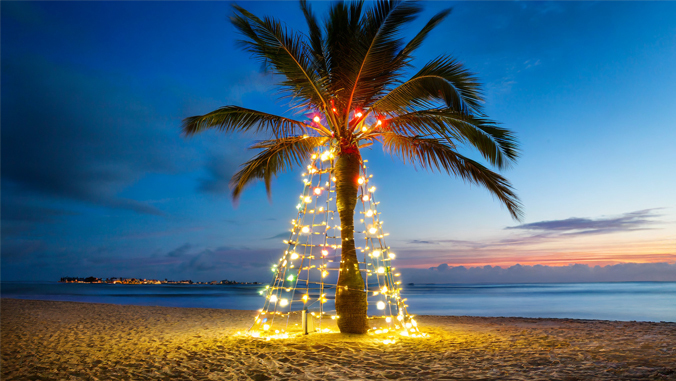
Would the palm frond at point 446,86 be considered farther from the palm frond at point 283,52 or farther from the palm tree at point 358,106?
the palm frond at point 283,52

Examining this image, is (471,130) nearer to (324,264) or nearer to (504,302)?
(324,264)

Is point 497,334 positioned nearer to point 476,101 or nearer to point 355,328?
point 355,328

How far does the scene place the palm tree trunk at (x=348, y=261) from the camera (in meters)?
5.45

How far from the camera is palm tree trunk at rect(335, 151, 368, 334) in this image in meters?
5.45

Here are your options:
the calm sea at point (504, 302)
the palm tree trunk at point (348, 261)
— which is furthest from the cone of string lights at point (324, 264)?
the calm sea at point (504, 302)

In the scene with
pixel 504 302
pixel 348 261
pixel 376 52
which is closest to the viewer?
pixel 376 52

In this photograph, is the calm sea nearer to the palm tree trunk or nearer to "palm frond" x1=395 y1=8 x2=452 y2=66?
the palm tree trunk

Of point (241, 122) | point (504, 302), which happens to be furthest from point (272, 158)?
point (504, 302)

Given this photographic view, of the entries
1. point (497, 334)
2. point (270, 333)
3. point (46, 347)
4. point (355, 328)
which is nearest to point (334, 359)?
point (355, 328)

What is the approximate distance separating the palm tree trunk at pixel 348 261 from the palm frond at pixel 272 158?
2.92ft

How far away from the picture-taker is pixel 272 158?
22.0 feet

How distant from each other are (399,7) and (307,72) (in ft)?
5.21

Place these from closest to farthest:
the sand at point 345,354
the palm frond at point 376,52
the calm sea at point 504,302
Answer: the sand at point 345,354, the palm frond at point 376,52, the calm sea at point 504,302

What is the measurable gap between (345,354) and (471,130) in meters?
3.68
